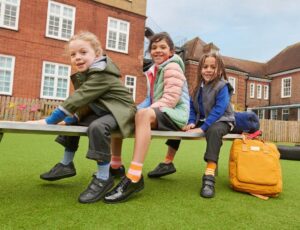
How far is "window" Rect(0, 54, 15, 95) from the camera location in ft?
47.9

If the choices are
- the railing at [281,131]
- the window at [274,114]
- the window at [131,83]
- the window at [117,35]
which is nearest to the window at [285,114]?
the window at [274,114]

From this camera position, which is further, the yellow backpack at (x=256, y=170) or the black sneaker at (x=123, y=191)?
the yellow backpack at (x=256, y=170)

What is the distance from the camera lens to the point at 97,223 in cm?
173

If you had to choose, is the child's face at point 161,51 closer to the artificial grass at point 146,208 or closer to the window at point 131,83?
the artificial grass at point 146,208

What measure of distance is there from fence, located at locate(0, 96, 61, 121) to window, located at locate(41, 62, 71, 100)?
132 cm

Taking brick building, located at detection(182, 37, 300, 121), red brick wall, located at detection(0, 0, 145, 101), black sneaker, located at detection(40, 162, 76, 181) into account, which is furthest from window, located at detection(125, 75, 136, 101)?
black sneaker, located at detection(40, 162, 76, 181)

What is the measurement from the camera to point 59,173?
269cm

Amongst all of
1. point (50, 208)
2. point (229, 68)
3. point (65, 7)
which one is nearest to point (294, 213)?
point (50, 208)

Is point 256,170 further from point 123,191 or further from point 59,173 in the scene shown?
point 59,173

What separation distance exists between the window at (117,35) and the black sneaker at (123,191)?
16083mm

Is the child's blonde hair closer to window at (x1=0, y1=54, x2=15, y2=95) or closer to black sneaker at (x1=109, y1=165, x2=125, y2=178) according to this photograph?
black sneaker at (x1=109, y1=165, x2=125, y2=178)

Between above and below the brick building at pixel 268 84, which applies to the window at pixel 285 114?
below

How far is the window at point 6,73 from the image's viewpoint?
14.6 meters

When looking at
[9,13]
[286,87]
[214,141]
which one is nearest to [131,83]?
[9,13]
